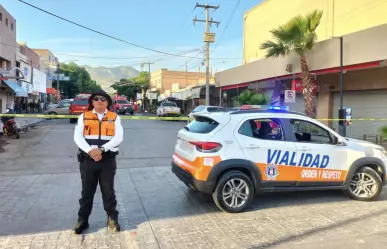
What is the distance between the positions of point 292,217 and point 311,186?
0.89 m

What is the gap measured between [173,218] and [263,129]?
207 cm

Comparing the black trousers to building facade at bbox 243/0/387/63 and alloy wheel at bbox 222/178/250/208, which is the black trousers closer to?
alloy wheel at bbox 222/178/250/208

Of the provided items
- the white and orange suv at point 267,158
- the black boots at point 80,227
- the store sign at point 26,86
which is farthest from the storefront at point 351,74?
the store sign at point 26,86

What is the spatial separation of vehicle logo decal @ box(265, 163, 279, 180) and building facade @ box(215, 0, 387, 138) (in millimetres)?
8682

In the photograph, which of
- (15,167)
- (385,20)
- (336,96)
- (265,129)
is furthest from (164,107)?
(265,129)

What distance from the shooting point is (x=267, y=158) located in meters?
5.86

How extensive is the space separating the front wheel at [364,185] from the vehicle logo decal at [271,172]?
1.58 m

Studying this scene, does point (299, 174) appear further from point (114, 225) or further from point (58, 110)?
point (58, 110)

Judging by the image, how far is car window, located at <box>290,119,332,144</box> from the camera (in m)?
6.30

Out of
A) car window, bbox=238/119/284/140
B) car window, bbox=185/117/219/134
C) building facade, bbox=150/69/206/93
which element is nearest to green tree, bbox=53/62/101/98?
building facade, bbox=150/69/206/93

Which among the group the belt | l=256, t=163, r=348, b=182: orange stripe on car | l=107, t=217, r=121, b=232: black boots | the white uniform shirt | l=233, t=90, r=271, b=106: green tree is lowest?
l=107, t=217, r=121, b=232: black boots

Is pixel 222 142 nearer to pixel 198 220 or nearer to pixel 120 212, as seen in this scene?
pixel 198 220

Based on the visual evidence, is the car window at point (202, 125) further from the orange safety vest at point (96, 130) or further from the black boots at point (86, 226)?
the black boots at point (86, 226)

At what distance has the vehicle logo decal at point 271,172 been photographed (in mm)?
5875
